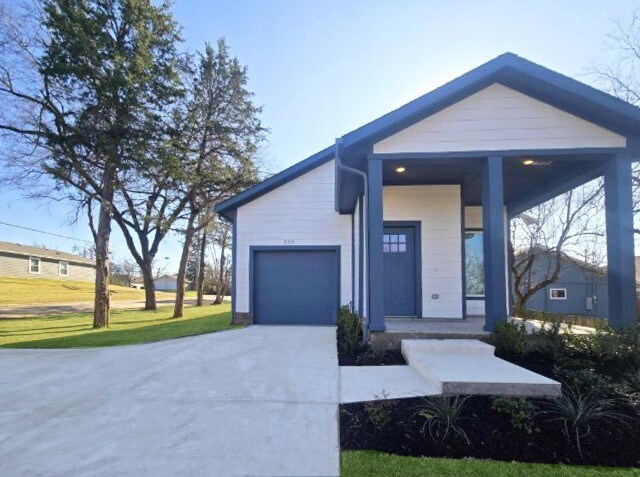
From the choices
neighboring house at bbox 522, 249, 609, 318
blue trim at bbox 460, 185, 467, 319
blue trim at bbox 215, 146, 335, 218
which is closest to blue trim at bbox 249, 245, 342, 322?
blue trim at bbox 215, 146, 335, 218

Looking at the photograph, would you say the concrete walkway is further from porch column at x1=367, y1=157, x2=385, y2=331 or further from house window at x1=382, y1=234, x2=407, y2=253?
porch column at x1=367, y1=157, x2=385, y2=331

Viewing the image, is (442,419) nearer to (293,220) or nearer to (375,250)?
(375,250)

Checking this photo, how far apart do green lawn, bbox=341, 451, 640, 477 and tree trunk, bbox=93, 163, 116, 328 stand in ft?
38.7

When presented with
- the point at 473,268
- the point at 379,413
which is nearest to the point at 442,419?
the point at 379,413

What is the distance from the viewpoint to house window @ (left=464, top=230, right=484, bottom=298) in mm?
8469

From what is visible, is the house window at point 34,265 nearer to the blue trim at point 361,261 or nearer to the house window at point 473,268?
the blue trim at point 361,261

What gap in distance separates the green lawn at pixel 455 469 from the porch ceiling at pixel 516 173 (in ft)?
14.8

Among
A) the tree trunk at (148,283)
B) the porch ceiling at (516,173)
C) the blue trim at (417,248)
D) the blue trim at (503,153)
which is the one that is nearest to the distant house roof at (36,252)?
the tree trunk at (148,283)

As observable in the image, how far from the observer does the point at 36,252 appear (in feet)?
124

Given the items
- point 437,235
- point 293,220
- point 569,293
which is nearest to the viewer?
point 437,235

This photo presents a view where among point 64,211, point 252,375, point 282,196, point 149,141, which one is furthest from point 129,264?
point 252,375

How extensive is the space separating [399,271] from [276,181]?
168 inches

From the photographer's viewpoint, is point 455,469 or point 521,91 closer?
point 455,469

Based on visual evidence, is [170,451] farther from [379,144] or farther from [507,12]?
[507,12]
